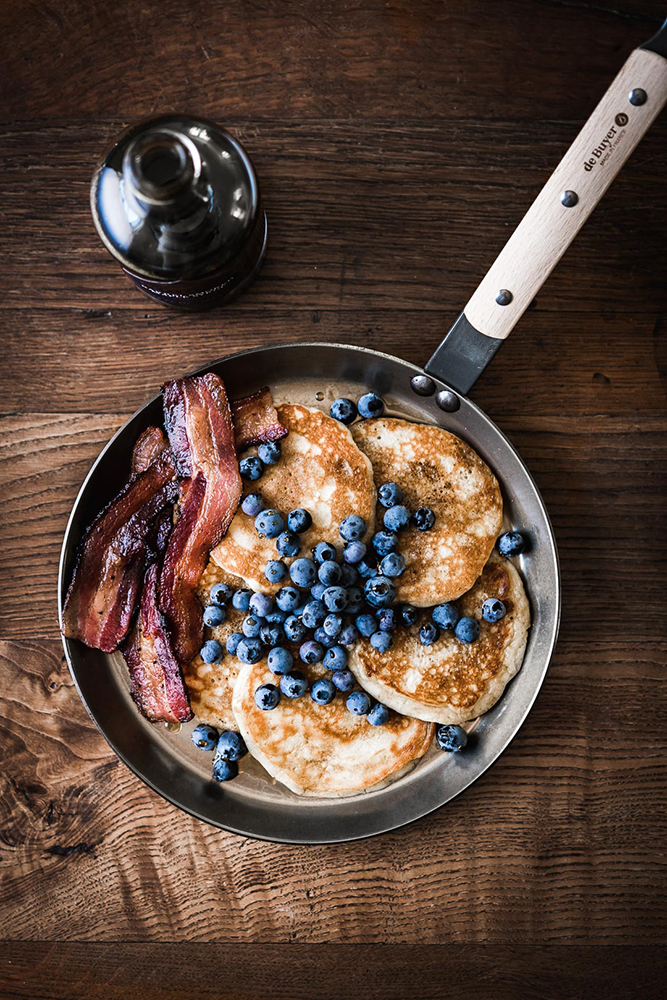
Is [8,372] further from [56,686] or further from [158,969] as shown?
[158,969]

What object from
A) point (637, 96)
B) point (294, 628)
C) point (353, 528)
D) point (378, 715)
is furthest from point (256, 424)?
point (637, 96)

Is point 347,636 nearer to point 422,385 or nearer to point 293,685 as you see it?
point 293,685

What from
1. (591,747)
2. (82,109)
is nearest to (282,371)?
(82,109)

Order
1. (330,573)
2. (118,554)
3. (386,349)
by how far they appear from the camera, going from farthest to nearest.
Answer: (386,349), (118,554), (330,573)

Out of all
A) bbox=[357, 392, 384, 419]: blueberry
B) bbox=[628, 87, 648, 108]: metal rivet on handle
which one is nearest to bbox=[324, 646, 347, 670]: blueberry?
bbox=[357, 392, 384, 419]: blueberry

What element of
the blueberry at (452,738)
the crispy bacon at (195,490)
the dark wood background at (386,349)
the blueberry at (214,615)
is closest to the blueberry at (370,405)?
the dark wood background at (386,349)

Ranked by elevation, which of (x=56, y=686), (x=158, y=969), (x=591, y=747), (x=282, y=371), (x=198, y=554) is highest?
(x=282, y=371)

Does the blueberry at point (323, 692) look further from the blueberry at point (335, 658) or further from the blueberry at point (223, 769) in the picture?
the blueberry at point (223, 769)

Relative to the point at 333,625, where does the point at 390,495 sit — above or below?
above
